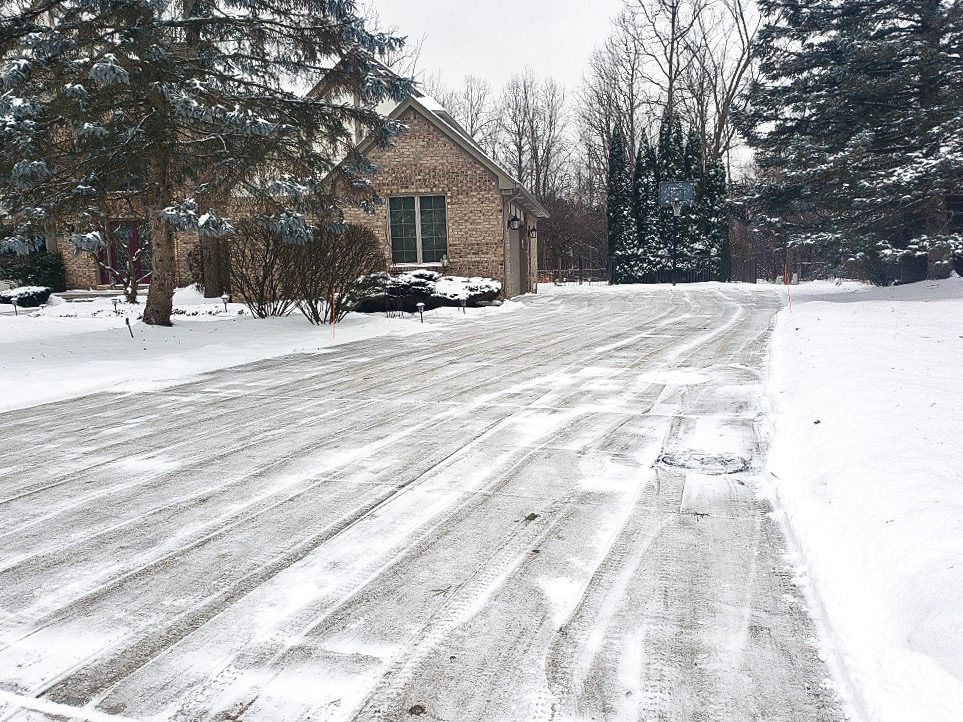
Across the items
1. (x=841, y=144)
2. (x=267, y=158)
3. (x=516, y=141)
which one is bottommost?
(x=267, y=158)

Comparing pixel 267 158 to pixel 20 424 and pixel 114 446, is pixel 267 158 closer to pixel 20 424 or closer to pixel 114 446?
pixel 20 424

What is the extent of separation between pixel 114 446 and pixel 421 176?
1824 centimetres

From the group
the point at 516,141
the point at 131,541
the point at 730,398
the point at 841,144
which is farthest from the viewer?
the point at 516,141

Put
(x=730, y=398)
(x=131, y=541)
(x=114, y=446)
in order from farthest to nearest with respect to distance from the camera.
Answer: (x=730, y=398) < (x=114, y=446) < (x=131, y=541)

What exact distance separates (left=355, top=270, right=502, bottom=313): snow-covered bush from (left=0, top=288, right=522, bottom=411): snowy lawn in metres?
1.34

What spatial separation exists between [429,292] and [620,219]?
21.1 m

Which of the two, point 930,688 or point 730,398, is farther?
point 730,398

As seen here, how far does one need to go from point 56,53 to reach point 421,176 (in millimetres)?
12371

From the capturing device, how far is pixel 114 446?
5.55 m

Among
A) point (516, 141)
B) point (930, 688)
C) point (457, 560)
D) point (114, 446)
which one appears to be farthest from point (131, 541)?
point (516, 141)

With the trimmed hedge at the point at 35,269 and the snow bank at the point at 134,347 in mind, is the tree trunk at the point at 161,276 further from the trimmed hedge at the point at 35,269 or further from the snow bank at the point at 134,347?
the trimmed hedge at the point at 35,269

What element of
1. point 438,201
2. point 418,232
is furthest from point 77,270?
point 438,201

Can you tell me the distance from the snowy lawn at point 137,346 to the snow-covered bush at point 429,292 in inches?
52.7

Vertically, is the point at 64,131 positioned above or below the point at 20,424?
above
